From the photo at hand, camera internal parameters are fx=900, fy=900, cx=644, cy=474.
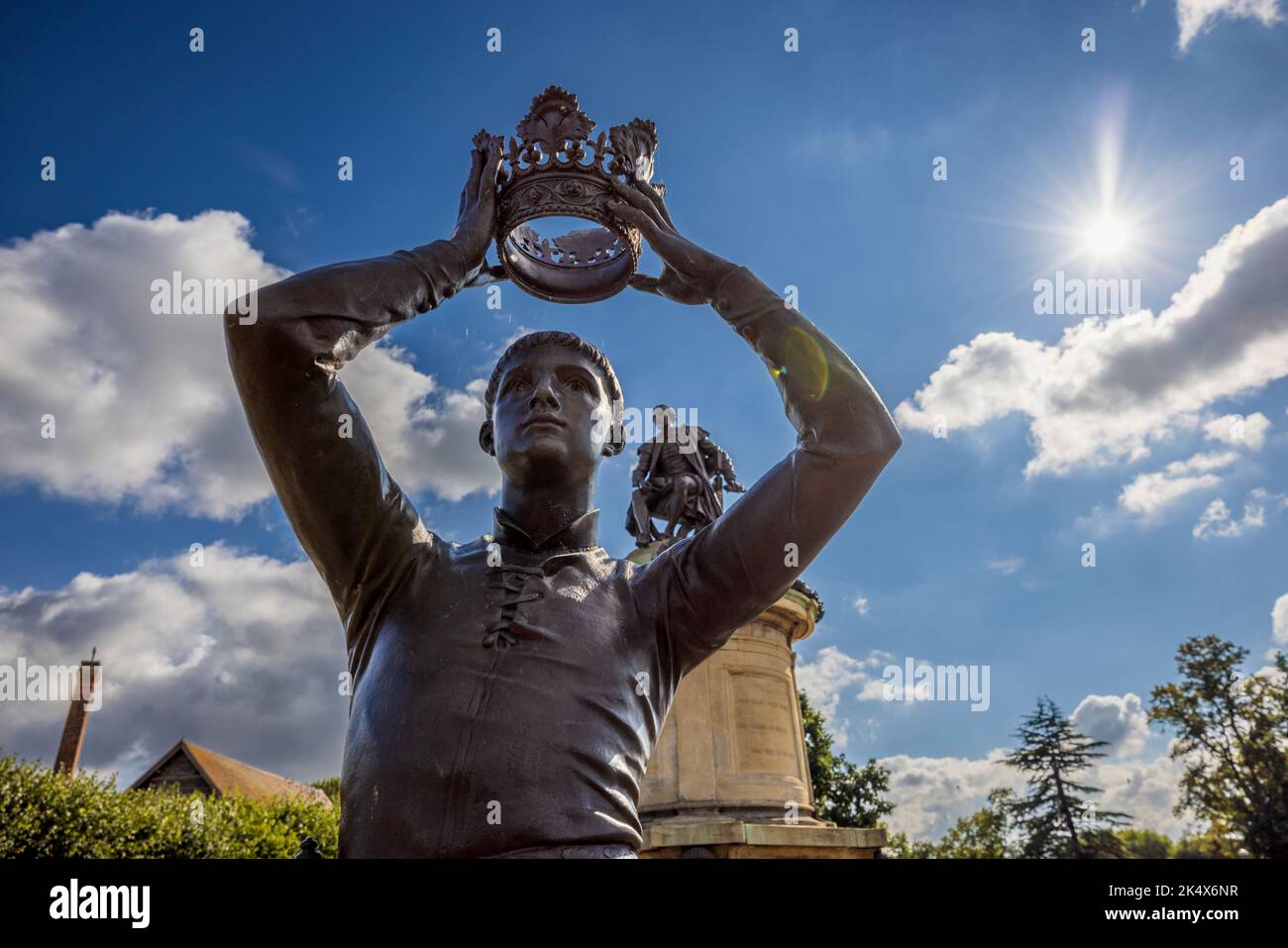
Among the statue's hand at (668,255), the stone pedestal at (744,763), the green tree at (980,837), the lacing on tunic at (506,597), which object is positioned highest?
the statue's hand at (668,255)

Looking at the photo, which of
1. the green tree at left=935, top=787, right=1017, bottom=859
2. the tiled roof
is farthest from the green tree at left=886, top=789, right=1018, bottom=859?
the tiled roof

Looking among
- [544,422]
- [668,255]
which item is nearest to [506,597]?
[544,422]

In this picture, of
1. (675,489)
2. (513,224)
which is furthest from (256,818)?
(513,224)

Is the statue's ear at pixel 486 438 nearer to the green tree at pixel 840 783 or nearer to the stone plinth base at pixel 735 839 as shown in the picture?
the stone plinth base at pixel 735 839

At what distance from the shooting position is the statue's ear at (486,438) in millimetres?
3038

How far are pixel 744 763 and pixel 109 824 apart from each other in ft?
55.1

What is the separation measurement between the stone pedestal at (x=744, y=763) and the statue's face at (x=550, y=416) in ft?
22.1

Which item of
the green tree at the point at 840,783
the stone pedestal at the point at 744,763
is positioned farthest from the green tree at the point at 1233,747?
the stone pedestal at the point at 744,763

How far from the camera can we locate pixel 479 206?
118 inches

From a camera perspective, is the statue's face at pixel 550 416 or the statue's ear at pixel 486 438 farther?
the statue's ear at pixel 486 438

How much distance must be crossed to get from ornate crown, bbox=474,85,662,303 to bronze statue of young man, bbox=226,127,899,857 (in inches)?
9.3

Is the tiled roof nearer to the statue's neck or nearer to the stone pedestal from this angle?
the stone pedestal
